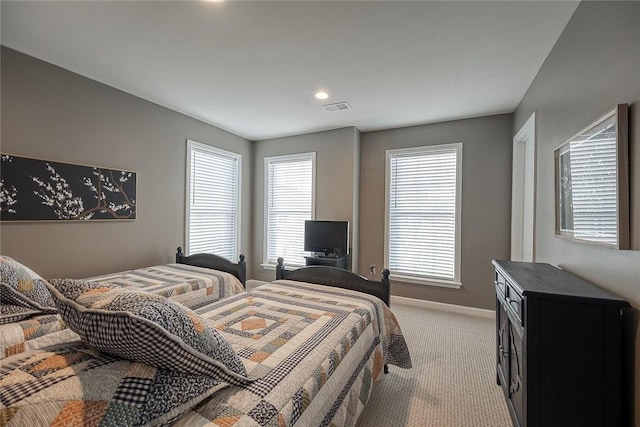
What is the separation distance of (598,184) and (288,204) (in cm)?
383

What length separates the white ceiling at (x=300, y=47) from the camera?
182 centimetres

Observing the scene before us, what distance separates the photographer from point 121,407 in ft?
2.38

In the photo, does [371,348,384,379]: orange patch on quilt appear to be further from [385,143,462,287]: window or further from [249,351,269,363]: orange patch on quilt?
[385,143,462,287]: window

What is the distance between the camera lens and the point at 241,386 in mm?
1012

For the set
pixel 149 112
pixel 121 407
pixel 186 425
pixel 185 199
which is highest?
pixel 149 112

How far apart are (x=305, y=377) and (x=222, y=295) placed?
6.04ft

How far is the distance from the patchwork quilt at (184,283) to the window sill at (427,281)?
7.60 ft

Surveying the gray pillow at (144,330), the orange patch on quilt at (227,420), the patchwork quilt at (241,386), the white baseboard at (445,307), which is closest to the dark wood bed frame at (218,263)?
the patchwork quilt at (241,386)

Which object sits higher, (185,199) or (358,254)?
(185,199)

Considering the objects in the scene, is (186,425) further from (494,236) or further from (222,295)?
(494,236)

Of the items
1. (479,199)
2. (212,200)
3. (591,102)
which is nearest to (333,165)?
(212,200)

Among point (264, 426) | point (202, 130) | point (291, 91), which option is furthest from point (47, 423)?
point (202, 130)

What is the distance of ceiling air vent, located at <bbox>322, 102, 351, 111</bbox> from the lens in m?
3.31

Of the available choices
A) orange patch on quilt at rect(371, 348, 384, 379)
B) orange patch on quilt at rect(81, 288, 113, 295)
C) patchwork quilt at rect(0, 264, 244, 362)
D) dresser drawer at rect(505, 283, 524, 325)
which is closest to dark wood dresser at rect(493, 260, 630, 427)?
dresser drawer at rect(505, 283, 524, 325)
